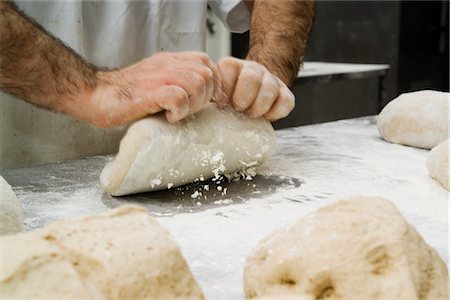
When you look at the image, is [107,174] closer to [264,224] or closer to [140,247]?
[264,224]

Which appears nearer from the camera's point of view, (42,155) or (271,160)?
(271,160)

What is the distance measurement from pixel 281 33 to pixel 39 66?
94 cm

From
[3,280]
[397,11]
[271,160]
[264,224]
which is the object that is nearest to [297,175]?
[271,160]

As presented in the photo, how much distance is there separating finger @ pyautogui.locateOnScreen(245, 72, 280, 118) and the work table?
16 centimetres

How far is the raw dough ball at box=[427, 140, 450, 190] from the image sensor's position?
1.41 m

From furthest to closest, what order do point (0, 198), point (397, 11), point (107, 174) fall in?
point (397, 11) → point (107, 174) → point (0, 198)

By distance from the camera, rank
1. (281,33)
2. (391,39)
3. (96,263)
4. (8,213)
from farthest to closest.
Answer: (391,39)
(281,33)
(8,213)
(96,263)

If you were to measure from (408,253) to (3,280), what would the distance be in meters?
0.45

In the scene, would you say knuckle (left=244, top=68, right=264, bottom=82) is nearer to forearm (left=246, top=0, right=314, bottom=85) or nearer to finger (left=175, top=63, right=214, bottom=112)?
finger (left=175, top=63, right=214, bottom=112)

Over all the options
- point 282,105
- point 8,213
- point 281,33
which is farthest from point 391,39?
point 8,213

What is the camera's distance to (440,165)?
143cm

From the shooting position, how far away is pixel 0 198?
984mm

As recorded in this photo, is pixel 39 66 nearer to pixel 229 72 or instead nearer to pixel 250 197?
pixel 229 72

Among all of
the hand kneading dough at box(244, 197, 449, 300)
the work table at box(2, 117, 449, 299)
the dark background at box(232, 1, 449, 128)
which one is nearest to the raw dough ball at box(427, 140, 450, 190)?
the work table at box(2, 117, 449, 299)
